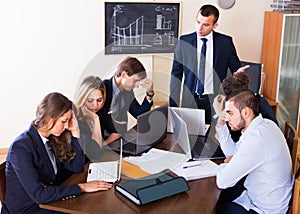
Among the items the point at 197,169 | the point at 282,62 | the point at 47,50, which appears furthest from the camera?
the point at 282,62

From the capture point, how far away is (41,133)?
212cm

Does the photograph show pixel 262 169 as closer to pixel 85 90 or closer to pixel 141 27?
pixel 85 90

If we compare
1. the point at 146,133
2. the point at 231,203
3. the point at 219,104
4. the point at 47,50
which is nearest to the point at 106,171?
the point at 146,133

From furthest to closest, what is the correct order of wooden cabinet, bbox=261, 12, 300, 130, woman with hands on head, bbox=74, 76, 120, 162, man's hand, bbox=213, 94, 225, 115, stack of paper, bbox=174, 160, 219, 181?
wooden cabinet, bbox=261, 12, 300, 130 → man's hand, bbox=213, 94, 225, 115 → woman with hands on head, bbox=74, 76, 120, 162 → stack of paper, bbox=174, 160, 219, 181

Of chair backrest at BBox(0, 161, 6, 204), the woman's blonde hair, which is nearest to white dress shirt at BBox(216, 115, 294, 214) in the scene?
the woman's blonde hair

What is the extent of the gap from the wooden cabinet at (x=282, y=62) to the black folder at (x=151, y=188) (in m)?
2.71

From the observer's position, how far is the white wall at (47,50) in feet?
13.2

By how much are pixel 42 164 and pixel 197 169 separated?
829 millimetres

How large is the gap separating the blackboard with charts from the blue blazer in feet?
7.34

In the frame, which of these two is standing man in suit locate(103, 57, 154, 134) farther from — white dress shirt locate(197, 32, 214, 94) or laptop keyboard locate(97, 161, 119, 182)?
white dress shirt locate(197, 32, 214, 94)

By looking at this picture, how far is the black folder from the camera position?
6.33 ft

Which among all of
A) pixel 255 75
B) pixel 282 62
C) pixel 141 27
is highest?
pixel 141 27

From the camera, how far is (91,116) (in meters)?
2.60

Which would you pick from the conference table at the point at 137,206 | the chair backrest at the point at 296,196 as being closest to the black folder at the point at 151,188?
the conference table at the point at 137,206
